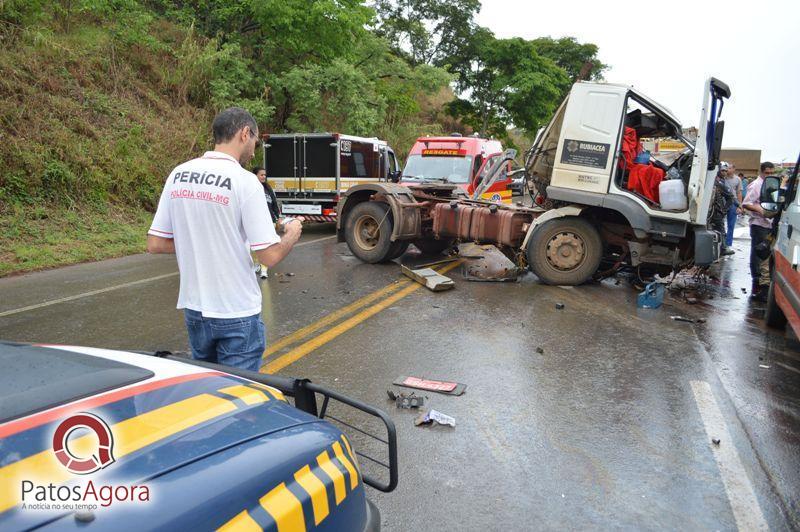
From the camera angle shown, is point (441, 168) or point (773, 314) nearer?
point (773, 314)

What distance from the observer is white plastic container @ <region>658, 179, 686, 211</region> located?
7781 mm

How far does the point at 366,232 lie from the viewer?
10258 mm

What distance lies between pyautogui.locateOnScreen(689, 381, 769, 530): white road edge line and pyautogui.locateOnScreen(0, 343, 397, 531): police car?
2.05 m

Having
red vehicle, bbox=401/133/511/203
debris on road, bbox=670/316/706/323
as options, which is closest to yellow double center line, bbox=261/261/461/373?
debris on road, bbox=670/316/706/323

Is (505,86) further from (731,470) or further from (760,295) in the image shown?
(731,470)

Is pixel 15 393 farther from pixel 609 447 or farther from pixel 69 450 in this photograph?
pixel 609 447

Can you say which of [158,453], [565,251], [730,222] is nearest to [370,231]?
[565,251]

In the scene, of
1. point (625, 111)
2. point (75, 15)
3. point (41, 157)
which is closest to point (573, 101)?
point (625, 111)

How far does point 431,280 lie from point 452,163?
605cm

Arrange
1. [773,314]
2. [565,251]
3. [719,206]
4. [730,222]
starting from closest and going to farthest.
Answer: [773,314] → [565,251] → [719,206] → [730,222]

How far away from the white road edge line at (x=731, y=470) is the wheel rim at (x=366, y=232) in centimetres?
643

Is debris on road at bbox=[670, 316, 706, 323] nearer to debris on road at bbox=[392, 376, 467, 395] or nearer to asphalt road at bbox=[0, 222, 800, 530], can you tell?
asphalt road at bbox=[0, 222, 800, 530]

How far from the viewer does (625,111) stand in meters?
7.98

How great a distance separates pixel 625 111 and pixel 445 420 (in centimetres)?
586
